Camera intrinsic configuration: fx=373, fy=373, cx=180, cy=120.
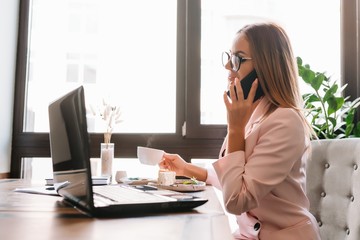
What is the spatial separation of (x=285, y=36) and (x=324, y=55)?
137 centimetres

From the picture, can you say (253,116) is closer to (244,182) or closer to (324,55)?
(244,182)

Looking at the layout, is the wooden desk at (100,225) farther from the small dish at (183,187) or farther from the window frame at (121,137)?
the window frame at (121,137)

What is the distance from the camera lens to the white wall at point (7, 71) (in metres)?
2.34

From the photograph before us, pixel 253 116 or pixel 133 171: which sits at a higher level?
pixel 253 116

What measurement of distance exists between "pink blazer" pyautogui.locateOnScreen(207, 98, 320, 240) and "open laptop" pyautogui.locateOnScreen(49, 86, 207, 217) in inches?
6.1

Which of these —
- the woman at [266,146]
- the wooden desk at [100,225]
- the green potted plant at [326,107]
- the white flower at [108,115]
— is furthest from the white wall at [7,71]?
the green potted plant at [326,107]

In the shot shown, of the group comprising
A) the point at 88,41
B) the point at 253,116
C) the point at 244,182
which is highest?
the point at 88,41

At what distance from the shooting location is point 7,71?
7.91 feet

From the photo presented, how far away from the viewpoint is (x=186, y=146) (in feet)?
7.80

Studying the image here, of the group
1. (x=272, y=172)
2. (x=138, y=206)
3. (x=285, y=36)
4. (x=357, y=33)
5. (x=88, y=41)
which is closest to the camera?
(x=138, y=206)

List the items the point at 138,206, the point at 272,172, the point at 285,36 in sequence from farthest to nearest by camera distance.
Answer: the point at 285,36 → the point at 272,172 → the point at 138,206

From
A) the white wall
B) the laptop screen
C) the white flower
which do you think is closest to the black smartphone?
the laptop screen

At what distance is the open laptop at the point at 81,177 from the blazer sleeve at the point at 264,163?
0.14 metres

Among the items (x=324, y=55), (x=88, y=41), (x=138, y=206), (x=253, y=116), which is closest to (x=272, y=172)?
(x=253, y=116)
